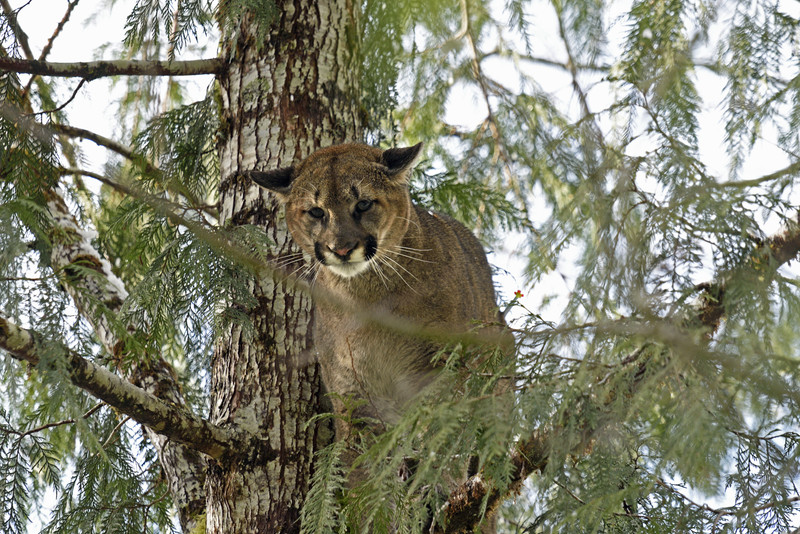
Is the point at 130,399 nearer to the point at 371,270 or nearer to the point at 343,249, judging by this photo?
the point at 343,249

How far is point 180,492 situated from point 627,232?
10.5 feet

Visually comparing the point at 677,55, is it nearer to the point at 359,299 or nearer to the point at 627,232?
the point at 627,232

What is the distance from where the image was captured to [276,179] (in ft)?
14.8

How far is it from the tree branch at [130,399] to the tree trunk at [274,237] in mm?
189

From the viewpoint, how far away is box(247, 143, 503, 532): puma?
4.46m

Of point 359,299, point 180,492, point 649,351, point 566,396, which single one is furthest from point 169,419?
point 649,351

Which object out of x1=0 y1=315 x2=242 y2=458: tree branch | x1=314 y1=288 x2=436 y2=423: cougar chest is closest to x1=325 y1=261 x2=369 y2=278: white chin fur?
x1=314 y1=288 x2=436 y2=423: cougar chest

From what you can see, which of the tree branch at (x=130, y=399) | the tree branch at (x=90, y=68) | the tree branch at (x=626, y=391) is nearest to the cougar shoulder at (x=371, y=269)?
the tree branch at (x=130, y=399)

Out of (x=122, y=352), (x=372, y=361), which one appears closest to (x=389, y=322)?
(x=372, y=361)

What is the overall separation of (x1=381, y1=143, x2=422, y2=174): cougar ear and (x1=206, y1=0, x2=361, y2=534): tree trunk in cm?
52

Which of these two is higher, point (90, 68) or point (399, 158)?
point (90, 68)

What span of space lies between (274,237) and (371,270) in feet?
2.14

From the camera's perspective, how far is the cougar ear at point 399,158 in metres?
4.68

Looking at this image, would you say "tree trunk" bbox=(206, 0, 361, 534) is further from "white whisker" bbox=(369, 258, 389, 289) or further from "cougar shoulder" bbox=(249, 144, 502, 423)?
"white whisker" bbox=(369, 258, 389, 289)
